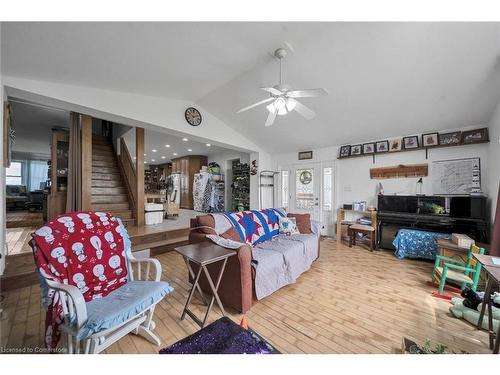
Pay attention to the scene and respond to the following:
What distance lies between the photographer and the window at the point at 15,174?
8992 mm

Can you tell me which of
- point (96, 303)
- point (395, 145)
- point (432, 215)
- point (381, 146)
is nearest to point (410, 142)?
point (395, 145)

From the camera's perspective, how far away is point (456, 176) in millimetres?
3479

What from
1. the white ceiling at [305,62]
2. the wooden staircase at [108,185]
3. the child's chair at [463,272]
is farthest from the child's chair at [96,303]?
the wooden staircase at [108,185]

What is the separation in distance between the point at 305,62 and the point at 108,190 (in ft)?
16.3

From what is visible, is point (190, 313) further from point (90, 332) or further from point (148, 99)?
point (148, 99)

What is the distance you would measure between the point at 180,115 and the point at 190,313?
3.47 meters

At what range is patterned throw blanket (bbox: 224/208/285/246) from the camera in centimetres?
268

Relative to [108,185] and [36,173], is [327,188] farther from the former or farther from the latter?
[36,173]

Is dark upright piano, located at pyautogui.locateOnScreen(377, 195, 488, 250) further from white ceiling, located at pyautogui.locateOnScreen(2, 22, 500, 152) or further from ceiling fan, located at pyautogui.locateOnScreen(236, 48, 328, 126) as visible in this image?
ceiling fan, located at pyautogui.locateOnScreen(236, 48, 328, 126)

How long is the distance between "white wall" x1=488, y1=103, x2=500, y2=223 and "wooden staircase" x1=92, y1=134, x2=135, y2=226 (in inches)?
253

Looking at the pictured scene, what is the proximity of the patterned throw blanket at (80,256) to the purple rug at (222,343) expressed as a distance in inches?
35.9

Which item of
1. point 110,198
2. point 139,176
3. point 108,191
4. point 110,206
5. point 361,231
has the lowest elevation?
point 361,231

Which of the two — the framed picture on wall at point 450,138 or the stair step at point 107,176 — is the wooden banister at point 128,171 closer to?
the stair step at point 107,176
